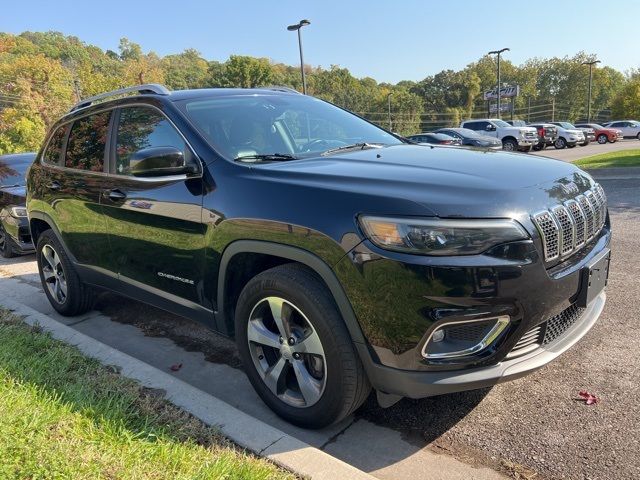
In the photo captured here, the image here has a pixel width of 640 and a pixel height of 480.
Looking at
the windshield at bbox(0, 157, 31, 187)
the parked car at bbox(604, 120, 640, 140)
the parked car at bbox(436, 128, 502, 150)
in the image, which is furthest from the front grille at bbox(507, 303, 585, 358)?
the parked car at bbox(604, 120, 640, 140)

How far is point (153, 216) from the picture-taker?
10.9 feet

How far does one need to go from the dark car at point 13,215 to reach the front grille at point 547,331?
6.88m

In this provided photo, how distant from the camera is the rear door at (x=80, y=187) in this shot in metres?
3.94

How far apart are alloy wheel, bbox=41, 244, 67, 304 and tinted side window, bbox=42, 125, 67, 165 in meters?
0.78

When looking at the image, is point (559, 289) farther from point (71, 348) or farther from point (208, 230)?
point (71, 348)

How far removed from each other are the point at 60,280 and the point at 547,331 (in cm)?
410

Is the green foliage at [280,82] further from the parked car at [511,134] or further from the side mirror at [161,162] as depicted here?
the side mirror at [161,162]

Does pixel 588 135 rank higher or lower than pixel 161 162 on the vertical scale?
lower

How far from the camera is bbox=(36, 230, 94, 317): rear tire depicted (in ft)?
14.8

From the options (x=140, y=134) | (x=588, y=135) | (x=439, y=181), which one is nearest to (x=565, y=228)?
(x=439, y=181)

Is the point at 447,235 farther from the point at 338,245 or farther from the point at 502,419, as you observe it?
the point at 502,419

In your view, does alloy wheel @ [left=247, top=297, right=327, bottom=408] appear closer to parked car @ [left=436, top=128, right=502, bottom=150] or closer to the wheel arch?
the wheel arch

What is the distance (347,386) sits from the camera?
2475mm

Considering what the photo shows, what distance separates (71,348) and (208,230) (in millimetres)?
1491
